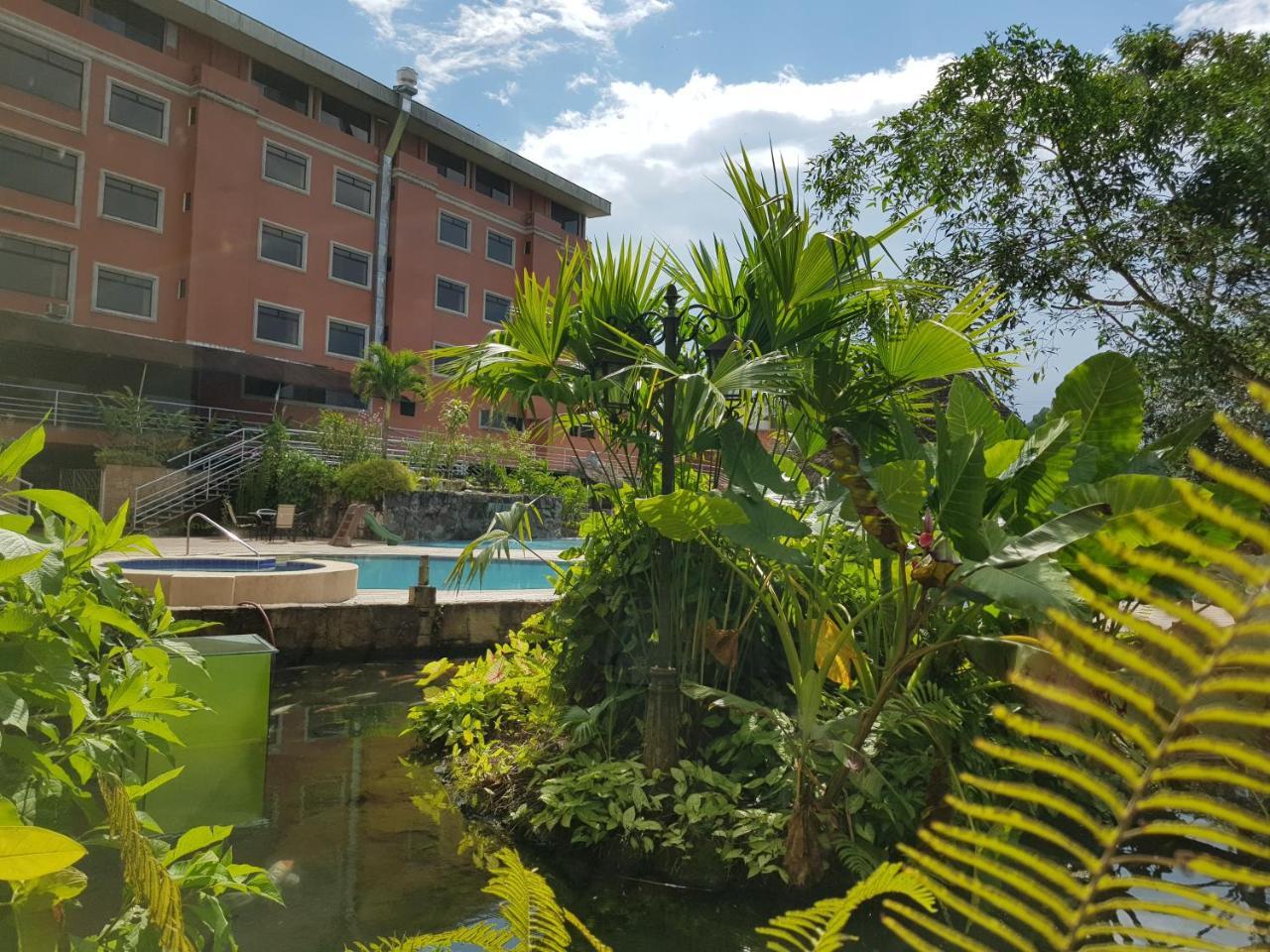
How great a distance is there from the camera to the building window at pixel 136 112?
18875mm

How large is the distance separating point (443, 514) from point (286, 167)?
34.3 ft

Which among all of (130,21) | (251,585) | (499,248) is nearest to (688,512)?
(251,585)

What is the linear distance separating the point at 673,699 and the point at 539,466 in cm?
1923

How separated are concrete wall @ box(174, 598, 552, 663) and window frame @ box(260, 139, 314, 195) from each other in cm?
1804

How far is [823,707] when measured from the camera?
A: 3727 mm

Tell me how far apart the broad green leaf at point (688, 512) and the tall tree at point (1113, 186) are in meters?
3.88

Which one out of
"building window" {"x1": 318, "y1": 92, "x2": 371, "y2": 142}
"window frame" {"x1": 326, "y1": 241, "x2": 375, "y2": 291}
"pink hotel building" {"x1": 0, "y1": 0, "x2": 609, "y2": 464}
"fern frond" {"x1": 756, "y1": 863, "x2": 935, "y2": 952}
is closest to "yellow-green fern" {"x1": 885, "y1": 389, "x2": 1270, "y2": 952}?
"fern frond" {"x1": 756, "y1": 863, "x2": 935, "y2": 952}

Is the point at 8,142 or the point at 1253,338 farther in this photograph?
the point at 8,142

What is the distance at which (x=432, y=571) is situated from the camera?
13.1 metres

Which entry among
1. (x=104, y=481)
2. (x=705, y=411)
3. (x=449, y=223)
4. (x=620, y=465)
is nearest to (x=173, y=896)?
(x=705, y=411)

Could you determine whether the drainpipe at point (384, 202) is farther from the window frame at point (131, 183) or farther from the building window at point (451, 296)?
the window frame at point (131, 183)

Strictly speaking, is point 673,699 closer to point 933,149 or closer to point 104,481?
point 933,149

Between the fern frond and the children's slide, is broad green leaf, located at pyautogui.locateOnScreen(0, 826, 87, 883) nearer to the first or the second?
the fern frond

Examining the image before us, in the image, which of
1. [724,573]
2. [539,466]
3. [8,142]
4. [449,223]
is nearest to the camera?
[724,573]
